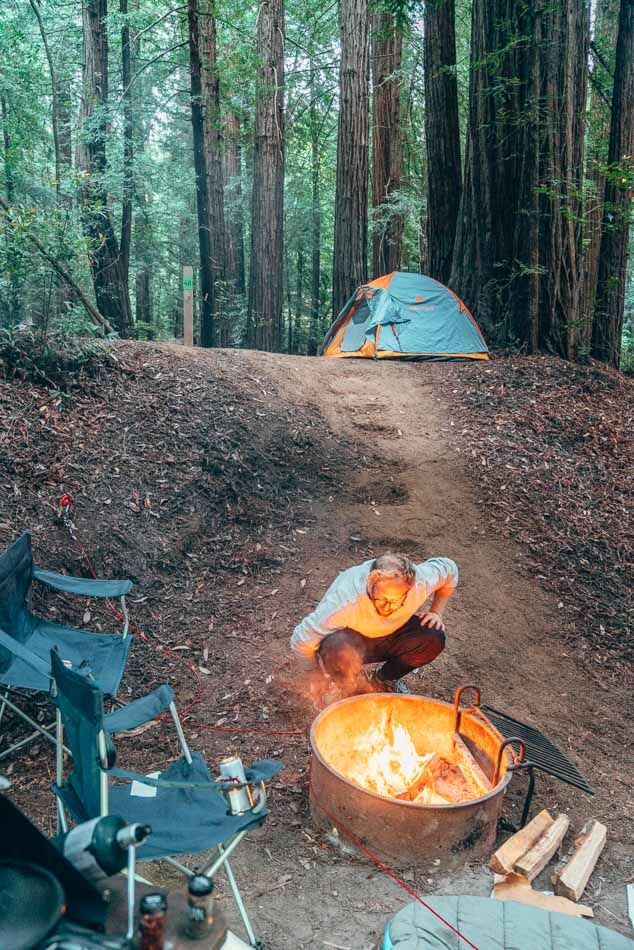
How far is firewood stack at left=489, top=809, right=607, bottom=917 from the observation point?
2.45 metres

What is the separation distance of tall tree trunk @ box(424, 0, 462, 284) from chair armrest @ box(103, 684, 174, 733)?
7.47m

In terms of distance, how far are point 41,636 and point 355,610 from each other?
5.29 feet

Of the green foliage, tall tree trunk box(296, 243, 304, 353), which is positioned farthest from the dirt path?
tall tree trunk box(296, 243, 304, 353)

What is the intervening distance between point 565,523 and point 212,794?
3.64m

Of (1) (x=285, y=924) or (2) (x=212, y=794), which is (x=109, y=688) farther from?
(1) (x=285, y=924)

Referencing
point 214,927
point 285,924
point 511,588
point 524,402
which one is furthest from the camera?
point 524,402

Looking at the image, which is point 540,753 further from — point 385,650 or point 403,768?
point 385,650

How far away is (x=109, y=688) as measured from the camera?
3004 millimetres

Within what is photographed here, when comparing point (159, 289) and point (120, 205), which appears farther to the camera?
point (159, 289)

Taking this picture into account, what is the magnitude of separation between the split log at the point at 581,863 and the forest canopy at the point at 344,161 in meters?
4.76

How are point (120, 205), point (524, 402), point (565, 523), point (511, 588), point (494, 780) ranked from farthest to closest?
1. point (120, 205)
2. point (524, 402)
3. point (565, 523)
4. point (511, 588)
5. point (494, 780)

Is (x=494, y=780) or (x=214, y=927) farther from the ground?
(x=214, y=927)

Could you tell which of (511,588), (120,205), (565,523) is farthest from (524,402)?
(120,205)

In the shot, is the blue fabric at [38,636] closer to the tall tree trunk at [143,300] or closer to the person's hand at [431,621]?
the person's hand at [431,621]
